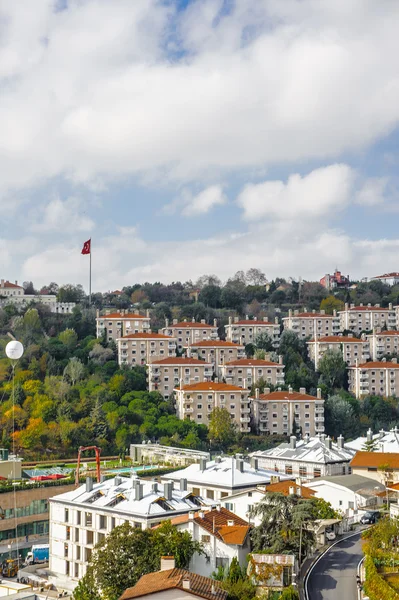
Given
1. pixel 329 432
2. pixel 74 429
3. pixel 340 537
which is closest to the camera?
pixel 340 537

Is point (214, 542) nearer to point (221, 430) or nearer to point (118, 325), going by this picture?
point (221, 430)

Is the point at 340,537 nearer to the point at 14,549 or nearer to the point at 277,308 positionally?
the point at 14,549

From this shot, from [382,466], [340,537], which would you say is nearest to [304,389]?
[382,466]

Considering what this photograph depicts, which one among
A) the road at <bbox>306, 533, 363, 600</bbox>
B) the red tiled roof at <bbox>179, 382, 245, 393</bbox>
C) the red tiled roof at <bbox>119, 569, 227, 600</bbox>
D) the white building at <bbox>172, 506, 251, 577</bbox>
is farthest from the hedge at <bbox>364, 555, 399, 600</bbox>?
the red tiled roof at <bbox>179, 382, 245, 393</bbox>

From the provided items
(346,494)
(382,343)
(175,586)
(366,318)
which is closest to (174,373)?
(382,343)

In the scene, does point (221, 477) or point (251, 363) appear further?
point (251, 363)

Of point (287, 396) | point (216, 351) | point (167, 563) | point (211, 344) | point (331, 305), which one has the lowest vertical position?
point (167, 563)
